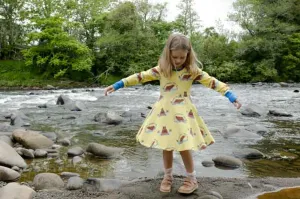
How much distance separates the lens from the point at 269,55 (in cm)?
3531

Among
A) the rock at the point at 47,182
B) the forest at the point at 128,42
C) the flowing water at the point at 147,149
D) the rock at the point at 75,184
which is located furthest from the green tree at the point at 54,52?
the rock at the point at 75,184

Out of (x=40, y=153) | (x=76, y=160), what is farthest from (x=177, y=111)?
(x=40, y=153)

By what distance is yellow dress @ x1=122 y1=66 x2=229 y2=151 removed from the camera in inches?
150

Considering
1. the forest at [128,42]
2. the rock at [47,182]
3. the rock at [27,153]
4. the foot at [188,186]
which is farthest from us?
the forest at [128,42]

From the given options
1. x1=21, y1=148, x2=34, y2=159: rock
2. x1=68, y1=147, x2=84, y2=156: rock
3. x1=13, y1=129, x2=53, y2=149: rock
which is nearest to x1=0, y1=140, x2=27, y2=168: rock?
x1=21, y1=148, x2=34, y2=159: rock

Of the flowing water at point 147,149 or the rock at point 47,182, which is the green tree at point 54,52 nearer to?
the flowing water at point 147,149

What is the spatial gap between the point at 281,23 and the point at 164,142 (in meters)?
34.8

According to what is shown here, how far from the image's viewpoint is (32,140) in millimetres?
6977

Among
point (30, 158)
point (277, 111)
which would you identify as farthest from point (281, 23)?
point (30, 158)

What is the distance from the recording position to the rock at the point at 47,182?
456 cm

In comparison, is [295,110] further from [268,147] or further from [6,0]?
[6,0]

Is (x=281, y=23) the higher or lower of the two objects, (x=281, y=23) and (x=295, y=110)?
the higher

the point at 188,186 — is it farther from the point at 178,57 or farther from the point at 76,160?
the point at 76,160

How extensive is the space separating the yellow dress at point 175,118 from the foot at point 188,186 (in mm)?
474
